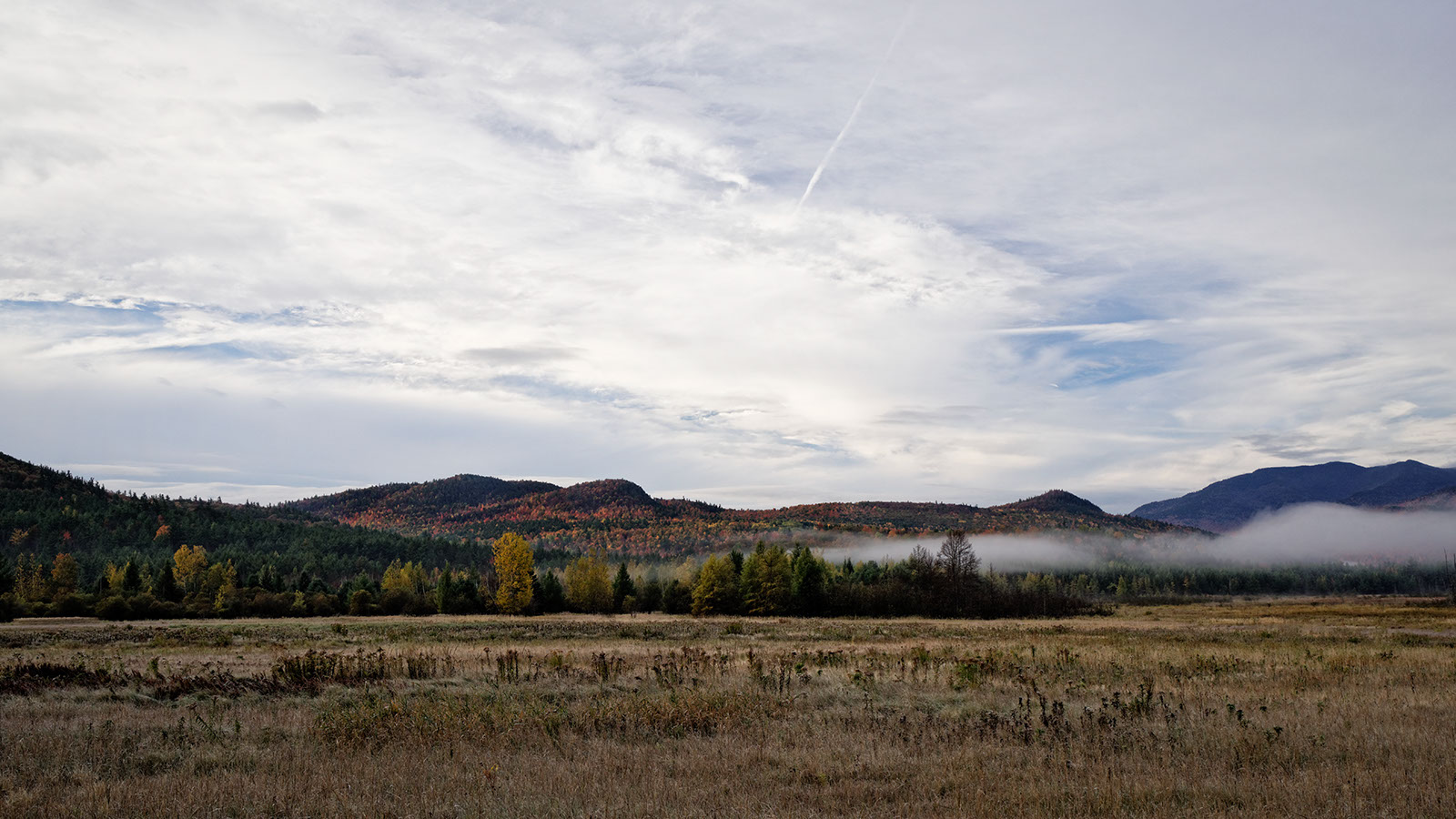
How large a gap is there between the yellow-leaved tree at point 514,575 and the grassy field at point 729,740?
63.2 meters

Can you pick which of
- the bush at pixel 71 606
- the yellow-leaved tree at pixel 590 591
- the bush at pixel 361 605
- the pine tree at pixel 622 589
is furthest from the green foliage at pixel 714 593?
the bush at pixel 71 606

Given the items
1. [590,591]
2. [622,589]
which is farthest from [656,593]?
[590,591]

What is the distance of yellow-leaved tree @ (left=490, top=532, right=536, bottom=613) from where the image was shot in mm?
84312

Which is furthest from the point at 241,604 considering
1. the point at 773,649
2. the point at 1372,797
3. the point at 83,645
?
the point at 1372,797

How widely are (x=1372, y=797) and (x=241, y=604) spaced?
81.4m

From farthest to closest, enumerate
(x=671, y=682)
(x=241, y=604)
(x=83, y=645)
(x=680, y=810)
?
1. (x=241, y=604)
2. (x=83, y=645)
3. (x=671, y=682)
4. (x=680, y=810)

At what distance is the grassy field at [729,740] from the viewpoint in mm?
8891

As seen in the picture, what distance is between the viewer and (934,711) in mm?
14930

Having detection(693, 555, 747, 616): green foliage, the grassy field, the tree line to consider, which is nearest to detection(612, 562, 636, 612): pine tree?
the tree line

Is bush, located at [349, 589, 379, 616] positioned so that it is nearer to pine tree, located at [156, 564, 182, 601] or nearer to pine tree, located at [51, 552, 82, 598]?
pine tree, located at [156, 564, 182, 601]

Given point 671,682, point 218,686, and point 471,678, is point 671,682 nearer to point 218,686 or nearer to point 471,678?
point 471,678

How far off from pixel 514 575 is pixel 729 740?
79.5 metres

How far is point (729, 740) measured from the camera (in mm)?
12094

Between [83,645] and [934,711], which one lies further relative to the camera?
[83,645]
